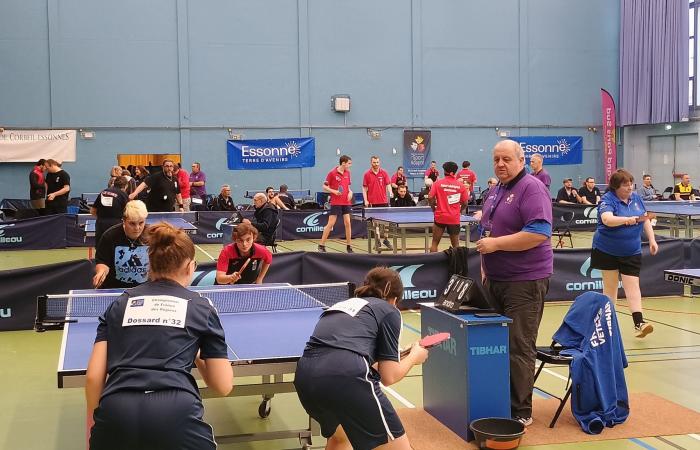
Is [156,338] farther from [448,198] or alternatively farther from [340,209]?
[340,209]

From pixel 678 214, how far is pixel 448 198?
3.84 meters

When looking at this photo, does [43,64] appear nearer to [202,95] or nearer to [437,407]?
[202,95]

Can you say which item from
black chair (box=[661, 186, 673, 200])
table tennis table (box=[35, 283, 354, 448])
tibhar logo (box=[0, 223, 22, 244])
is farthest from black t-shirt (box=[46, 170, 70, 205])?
black chair (box=[661, 186, 673, 200])

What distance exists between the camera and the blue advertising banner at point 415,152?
25516 mm

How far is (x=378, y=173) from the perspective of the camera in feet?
53.3

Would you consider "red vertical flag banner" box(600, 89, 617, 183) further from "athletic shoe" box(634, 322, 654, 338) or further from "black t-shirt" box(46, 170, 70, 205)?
"athletic shoe" box(634, 322, 654, 338)

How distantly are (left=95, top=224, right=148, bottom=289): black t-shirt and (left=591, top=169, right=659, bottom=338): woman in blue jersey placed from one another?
13.1ft

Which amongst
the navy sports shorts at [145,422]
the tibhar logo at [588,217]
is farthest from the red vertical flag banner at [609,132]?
the navy sports shorts at [145,422]

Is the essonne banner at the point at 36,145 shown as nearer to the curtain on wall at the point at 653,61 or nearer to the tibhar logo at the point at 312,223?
the tibhar logo at the point at 312,223

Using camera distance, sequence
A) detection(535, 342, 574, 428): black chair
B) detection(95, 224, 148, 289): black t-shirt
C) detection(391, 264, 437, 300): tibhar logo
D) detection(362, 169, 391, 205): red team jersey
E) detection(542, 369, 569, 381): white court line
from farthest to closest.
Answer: detection(362, 169, 391, 205): red team jersey, detection(391, 264, 437, 300): tibhar logo, detection(542, 369, 569, 381): white court line, detection(95, 224, 148, 289): black t-shirt, detection(535, 342, 574, 428): black chair

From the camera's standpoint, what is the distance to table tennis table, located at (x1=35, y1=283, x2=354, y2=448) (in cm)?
394

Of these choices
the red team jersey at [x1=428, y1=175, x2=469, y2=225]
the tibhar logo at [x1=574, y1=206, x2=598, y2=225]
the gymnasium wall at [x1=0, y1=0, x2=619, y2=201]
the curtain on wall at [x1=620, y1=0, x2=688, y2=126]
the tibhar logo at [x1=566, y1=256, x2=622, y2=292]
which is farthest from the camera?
the curtain on wall at [x1=620, y1=0, x2=688, y2=126]

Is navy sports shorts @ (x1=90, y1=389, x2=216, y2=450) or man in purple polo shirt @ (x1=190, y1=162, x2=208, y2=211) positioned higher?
man in purple polo shirt @ (x1=190, y1=162, x2=208, y2=211)

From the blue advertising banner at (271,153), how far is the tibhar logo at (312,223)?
4.72 meters
